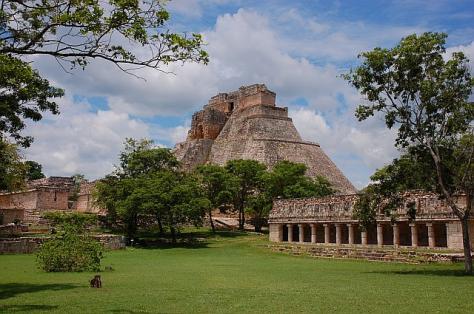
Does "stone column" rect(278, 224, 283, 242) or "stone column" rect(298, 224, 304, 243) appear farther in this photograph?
"stone column" rect(278, 224, 283, 242)

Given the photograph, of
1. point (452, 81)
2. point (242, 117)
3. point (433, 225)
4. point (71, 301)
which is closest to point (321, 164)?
point (242, 117)

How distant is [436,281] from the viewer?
14.2 metres

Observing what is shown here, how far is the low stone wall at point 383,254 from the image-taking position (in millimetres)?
21025

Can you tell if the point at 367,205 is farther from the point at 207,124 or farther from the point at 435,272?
the point at 207,124

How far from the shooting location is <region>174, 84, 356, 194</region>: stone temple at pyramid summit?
6247 centimetres

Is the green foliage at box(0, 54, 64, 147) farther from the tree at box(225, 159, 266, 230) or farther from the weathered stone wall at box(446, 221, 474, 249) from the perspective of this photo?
the tree at box(225, 159, 266, 230)

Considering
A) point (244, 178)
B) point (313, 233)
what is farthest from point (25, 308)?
point (244, 178)

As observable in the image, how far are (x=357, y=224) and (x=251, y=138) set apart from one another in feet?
115

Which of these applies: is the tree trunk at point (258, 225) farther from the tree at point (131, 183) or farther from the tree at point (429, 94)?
the tree at point (429, 94)

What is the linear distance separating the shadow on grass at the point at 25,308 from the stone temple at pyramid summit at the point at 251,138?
164 ft

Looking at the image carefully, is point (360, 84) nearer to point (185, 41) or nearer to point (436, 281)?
point (436, 281)

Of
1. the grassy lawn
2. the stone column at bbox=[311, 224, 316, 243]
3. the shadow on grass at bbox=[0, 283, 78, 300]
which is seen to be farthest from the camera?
the stone column at bbox=[311, 224, 316, 243]

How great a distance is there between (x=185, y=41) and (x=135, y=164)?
36.3 meters

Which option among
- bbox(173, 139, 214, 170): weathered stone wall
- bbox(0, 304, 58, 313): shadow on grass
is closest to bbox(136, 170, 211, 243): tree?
bbox(0, 304, 58, 313): shadow on grass
